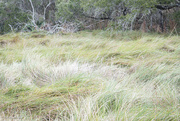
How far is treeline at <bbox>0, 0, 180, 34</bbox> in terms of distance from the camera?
4.75 metres

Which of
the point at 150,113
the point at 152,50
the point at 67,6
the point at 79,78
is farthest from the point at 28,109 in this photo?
the point at 67,6

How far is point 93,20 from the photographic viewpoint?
852 cm

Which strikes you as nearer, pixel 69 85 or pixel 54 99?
pixel 54 99

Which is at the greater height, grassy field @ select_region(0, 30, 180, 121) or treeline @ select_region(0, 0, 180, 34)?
treeline @ select_region(0, 0, 180, 34)

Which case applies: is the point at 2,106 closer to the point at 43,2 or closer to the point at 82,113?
the point at 82,113

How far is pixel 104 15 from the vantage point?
7.72 m

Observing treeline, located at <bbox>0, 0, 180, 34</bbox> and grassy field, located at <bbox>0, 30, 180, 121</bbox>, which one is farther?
treeline, located at <bbox>0, 0, 180, 34</bbox>

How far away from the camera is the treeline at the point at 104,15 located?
475cm

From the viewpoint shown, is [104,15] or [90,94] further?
[104,15]

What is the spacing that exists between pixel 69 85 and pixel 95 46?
2011 millimetres

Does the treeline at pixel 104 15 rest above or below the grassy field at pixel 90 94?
above

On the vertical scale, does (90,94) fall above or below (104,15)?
below

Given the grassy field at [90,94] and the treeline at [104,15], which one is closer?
the grassy field at [90,94]

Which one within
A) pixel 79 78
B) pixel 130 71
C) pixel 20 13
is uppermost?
pixel 20 13
